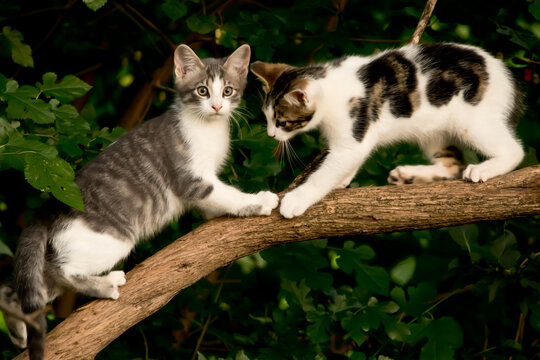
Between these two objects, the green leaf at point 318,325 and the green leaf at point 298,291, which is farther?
the green leaf at point 298,291

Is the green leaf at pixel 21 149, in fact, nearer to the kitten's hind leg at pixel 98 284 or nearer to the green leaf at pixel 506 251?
the kitten's hind leg at pixel 98 284

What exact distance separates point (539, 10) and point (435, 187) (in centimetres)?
90

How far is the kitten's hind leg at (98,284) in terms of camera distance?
2.38m

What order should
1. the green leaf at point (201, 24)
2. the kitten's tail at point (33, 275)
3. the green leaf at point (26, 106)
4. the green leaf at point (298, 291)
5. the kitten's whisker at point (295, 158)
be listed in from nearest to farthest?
1. the kitten's tail at point (33, 275)
2. the green leaf at point (26, 106)
3. the green leaf at point (201, 24)
4. the green leaf at point (298, 291)
5. the kitten's whisker at point (295, 158)

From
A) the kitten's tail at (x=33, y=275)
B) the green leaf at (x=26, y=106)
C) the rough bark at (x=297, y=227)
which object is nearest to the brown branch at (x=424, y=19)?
the rough bark at (x=297, y=227)

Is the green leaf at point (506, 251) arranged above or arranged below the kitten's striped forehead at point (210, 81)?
below

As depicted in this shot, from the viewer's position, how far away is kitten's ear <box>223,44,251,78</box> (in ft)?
9.64

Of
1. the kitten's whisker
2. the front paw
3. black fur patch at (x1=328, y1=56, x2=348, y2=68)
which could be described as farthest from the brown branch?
the front paw

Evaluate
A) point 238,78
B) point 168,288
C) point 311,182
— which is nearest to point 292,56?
point 238,78

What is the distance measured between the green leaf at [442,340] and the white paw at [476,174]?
0.77 meters

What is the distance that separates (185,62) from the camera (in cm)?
291

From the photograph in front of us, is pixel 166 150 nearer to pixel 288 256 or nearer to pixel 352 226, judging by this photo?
pixel 288 256

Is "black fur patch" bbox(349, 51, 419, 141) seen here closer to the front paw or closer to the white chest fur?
the front paw

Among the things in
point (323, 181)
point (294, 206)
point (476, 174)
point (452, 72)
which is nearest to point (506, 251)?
point (476, 174)
